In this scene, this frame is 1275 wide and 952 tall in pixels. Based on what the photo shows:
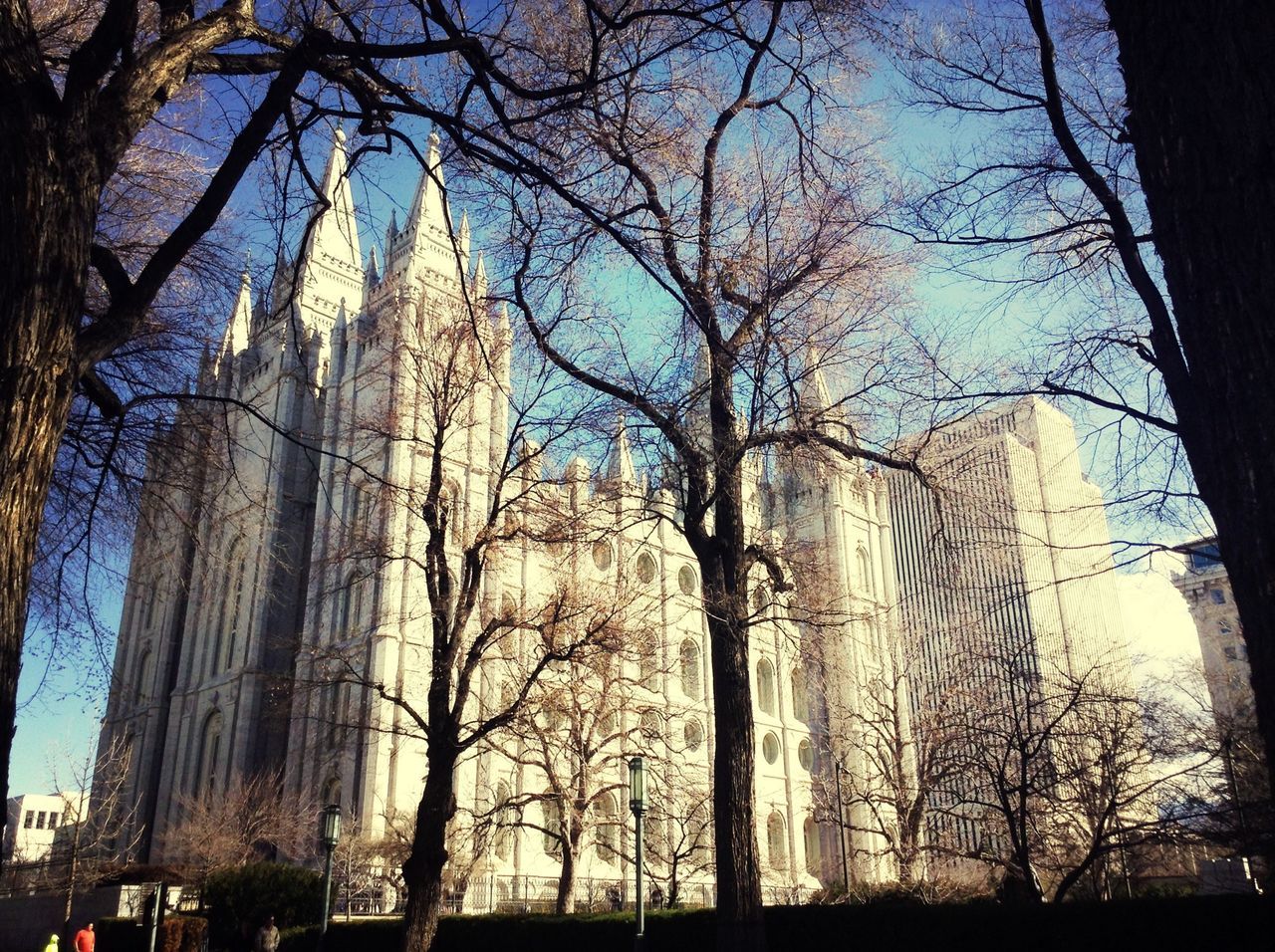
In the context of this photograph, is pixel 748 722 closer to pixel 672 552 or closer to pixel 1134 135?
pixel 1134 135

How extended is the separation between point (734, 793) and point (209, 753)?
38.0 m

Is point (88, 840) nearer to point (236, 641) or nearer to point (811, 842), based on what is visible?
point (236, 641)

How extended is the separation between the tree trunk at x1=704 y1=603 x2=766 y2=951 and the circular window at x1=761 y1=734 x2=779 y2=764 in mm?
39076

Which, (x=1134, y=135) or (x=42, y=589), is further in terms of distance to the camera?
(x=42, y=589)

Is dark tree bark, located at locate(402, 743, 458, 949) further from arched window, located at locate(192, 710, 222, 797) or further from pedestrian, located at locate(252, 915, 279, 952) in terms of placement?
arched window, located at locate(192, 710, 222, 797)

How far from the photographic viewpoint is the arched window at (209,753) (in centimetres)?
4103

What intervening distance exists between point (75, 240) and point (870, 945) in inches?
439

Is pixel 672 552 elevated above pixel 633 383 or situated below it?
above

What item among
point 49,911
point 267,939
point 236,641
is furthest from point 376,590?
point 267,939

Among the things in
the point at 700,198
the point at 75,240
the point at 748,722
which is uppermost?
the point at 700,198

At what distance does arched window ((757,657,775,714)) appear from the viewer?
47969mm

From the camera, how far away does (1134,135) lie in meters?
4.01

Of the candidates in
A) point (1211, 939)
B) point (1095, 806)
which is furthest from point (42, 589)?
point (1095, 806)

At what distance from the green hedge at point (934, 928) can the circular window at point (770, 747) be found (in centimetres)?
3201
